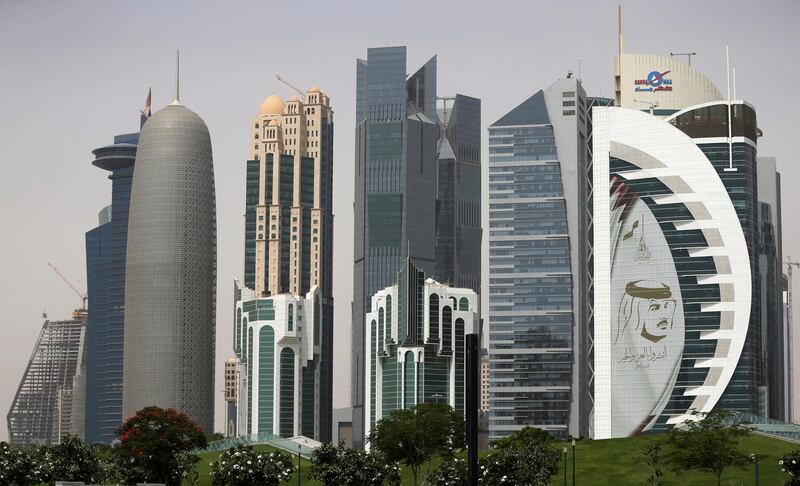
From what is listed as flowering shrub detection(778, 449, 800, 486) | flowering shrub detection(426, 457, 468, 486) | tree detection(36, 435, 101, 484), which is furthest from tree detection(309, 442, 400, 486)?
flowering shrub detection(778, 449, 800, 486)

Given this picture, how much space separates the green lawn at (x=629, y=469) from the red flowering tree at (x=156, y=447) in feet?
25.0

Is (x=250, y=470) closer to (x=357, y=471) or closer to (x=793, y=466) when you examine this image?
(x=357, y=471)

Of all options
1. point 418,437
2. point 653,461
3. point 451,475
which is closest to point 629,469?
→ point 653,461

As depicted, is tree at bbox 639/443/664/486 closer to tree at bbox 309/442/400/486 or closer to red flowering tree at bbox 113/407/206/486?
tree at bbox 309/442/400/486

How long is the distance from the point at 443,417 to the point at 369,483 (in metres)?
34.6

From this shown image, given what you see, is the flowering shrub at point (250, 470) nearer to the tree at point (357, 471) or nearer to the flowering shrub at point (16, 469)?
the tree at point (357, 471)

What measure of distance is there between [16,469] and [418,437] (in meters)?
47.0

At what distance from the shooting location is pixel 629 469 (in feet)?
522

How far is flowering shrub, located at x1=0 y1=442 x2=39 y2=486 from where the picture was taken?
449ft

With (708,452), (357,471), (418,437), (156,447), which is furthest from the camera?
(418,437)

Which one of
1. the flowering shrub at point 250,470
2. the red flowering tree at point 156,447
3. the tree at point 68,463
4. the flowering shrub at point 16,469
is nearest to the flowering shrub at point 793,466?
the flowering shrub at point 250,470

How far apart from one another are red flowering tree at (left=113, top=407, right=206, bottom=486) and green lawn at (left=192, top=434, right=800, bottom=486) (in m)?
7.62

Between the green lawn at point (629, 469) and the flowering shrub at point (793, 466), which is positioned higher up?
the flowering shrub at point (793, 466)

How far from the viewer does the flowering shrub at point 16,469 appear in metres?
137
